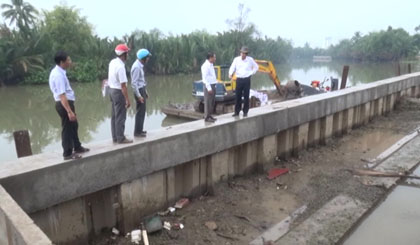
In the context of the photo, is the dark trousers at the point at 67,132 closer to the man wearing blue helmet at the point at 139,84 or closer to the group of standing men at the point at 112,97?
the group of standing men at the point at 112,97

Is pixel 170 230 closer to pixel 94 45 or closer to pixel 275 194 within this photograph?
pixel 275 194

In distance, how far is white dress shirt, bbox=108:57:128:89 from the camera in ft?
16.4

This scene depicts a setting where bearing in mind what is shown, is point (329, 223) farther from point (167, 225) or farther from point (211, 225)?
point (167, 225)

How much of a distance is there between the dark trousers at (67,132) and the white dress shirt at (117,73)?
27.3 inches

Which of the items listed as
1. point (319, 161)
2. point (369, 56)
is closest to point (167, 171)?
point (319, 161)

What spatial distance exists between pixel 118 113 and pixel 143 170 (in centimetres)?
92

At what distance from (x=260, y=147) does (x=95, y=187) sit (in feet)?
12.4

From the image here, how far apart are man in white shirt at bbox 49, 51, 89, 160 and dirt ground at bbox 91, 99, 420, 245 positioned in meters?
1.30

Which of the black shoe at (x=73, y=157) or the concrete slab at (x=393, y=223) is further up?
the black shoe at (x=73, y=157)

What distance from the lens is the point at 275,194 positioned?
6.50 meters

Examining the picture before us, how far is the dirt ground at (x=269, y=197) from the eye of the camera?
5.05m

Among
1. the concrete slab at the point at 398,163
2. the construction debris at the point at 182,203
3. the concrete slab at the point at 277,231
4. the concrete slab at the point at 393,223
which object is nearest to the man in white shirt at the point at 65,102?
the construction debris at the point at 182,203

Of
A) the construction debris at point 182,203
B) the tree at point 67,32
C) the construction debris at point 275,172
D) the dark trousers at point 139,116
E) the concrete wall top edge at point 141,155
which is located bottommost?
the construction debris at point 275,172

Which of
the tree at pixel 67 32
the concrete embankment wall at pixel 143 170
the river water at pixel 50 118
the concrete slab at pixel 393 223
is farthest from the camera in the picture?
the tree at pixel 67 32
